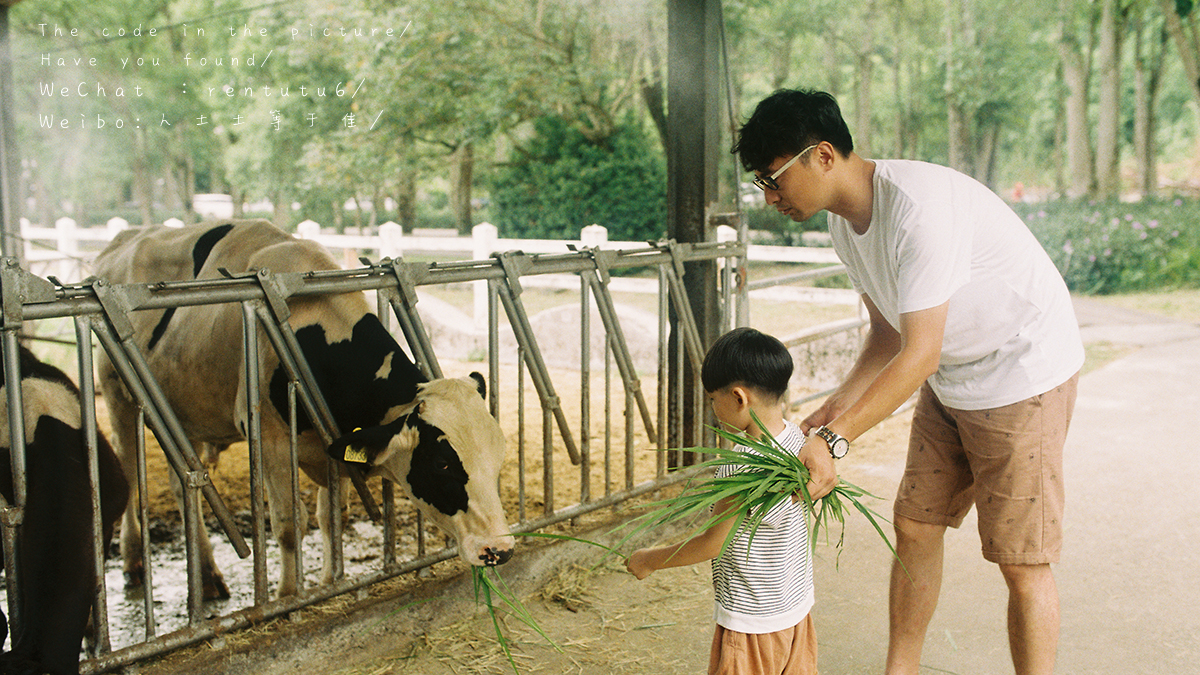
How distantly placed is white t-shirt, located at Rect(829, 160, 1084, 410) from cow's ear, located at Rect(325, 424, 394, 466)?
1.57 meters

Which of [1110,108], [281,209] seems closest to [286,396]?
[1110,108]

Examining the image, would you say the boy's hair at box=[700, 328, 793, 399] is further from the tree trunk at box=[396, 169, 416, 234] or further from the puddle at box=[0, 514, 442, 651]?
the tree trunk at box=[396, 169, 416, 234]

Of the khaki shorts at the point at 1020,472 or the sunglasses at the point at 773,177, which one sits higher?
the sunglasses at the point at 773,177

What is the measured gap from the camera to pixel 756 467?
2.19 m

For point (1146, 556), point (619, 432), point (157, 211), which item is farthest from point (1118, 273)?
point (157, 211)

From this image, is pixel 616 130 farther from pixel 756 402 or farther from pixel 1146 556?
pixel 756 402

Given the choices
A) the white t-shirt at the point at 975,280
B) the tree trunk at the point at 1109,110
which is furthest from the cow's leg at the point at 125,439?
the tree trunk at the point at 1109,110

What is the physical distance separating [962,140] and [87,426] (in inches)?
994

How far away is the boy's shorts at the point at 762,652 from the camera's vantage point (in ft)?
7.03

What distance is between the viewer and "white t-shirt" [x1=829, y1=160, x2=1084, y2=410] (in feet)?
7.16

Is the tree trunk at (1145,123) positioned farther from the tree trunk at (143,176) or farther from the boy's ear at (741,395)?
the tree trunk at (143,176)

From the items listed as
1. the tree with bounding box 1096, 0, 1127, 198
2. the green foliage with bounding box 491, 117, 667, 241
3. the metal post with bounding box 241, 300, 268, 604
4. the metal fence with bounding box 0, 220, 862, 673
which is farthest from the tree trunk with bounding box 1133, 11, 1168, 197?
the metal post with bounding box 241, 300, 268, 604

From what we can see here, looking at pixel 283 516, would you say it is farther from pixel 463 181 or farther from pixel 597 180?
pixel 463 181

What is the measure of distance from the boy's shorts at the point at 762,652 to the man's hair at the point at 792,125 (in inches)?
45.8
